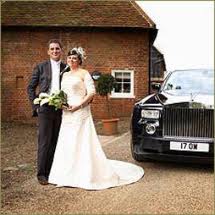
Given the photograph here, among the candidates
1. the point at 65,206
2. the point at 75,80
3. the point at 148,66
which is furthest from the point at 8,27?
the point at 65,206

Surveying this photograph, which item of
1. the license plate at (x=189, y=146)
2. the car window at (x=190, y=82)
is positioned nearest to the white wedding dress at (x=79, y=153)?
the license plate at (x=189, y=146)

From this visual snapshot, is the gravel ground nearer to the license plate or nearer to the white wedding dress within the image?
the white wedding dress

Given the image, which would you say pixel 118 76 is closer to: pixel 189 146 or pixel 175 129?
pixel 175 129

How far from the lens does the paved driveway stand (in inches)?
180

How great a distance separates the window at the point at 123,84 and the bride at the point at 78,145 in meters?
11.0

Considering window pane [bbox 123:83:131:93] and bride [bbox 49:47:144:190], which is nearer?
bride [bbox 49:47:144:190]

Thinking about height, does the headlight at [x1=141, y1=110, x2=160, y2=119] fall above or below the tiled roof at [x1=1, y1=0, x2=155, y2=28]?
below

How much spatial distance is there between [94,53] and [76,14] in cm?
182

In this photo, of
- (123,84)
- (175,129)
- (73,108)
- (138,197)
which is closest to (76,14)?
(123,84)

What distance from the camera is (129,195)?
5.16 meters

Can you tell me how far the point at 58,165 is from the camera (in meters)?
5.89

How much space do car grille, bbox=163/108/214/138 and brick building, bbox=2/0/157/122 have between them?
34.4 feet

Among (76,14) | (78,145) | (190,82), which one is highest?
(76,14)

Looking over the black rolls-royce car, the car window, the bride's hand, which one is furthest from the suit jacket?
the car window
